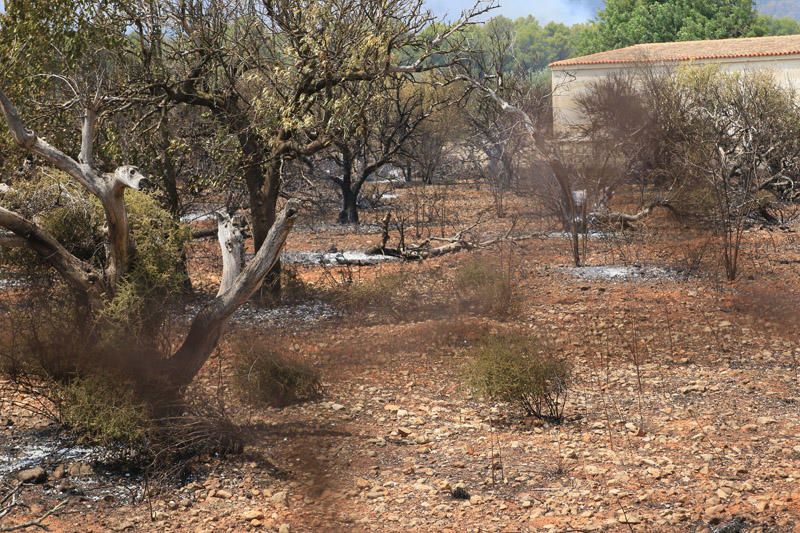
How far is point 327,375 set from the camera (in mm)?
9391

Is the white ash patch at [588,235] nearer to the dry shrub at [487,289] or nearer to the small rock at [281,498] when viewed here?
the dry shrub at [487,289]

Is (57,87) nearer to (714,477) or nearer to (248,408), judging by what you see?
(248,408)

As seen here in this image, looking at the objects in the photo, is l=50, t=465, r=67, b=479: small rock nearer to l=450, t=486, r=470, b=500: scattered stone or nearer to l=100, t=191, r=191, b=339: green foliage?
l=100, t=191, r=191, b=339: green foliage

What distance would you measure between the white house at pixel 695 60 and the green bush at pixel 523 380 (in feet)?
A: 79.3

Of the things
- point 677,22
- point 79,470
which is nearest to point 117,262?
point 79,470

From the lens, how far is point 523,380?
7.96 meters

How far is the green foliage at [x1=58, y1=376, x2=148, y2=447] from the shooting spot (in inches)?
273

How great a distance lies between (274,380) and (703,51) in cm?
3082

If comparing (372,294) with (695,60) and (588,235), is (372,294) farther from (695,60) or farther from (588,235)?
(695,60)

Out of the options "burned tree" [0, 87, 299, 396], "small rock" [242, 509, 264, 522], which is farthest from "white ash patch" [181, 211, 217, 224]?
"small rock" [242, 509, 264, 522]

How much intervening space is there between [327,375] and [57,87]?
536cm

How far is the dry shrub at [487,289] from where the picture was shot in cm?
1168

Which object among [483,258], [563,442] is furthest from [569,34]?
[563,442]

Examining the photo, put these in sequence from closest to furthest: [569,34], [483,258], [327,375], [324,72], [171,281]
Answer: [171,281], [327,375], [324,72], [483,258], [569,34]
